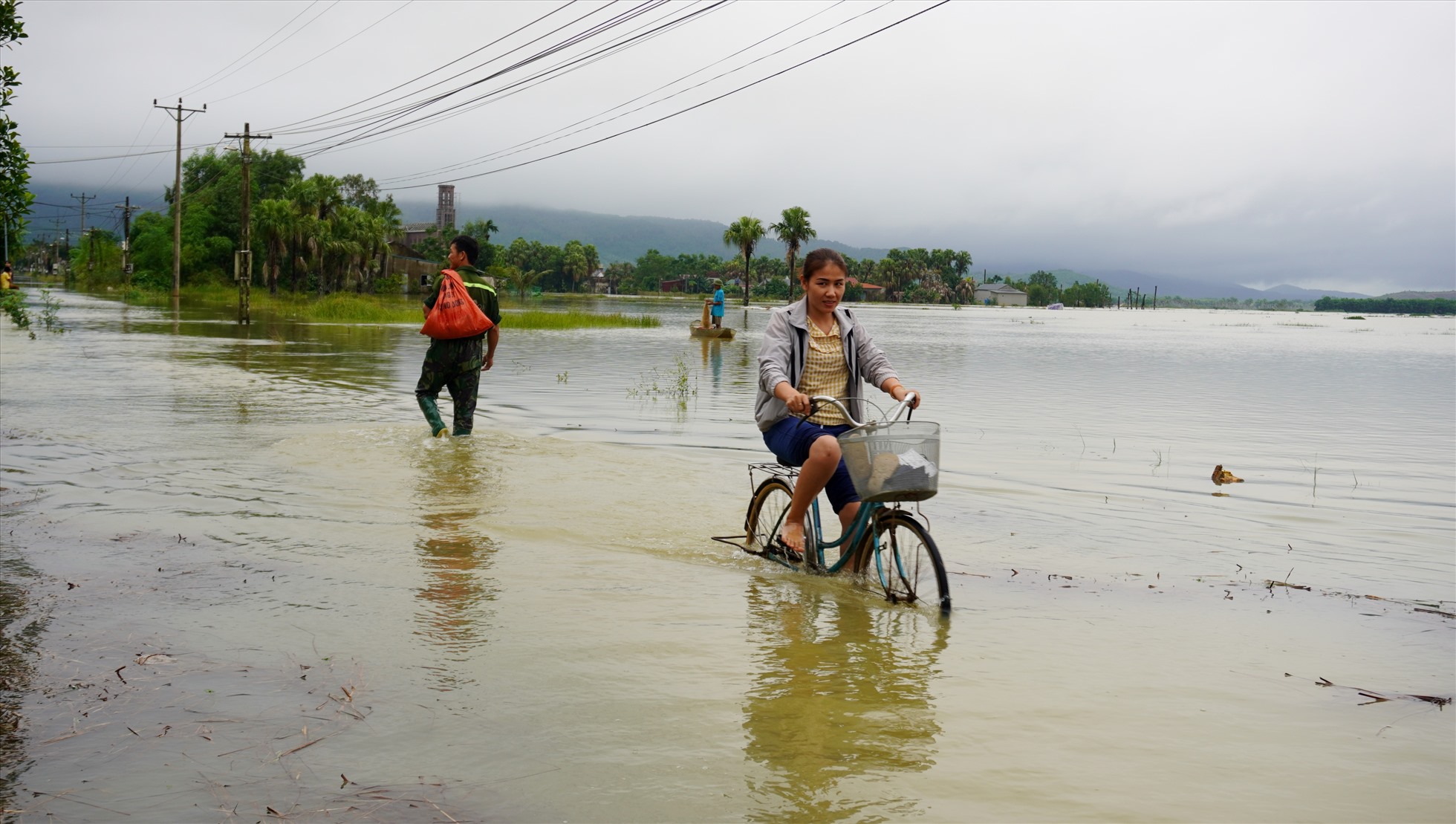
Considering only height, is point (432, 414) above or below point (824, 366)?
below

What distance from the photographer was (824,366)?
635 cm

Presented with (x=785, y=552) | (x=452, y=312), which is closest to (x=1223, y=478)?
(x=785, y=552)

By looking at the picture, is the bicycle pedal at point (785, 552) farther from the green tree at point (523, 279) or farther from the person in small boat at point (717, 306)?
the green tree at point (523, 279)

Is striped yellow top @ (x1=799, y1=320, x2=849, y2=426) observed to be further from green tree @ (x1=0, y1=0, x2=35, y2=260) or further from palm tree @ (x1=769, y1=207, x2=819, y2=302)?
palm tree @ (x1=769, y1=207, x2=819, y2=302)

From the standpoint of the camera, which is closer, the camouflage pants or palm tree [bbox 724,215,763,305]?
the camouflage pants

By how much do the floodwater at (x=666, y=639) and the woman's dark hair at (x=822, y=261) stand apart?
1845 mm

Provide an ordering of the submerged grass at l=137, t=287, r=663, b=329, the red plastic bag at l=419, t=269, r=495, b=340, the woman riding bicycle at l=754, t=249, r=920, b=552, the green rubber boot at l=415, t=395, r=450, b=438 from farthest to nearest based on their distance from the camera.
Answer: the submerged grass at l=137, t=287, r=663, b=329, the green rubber boot at l=415, t=395, r=450, b=438, the red plastic bag at l=419, t=269, r=495, b=340, the woman riding bicycle at l=754, t=249, r=920, b=552

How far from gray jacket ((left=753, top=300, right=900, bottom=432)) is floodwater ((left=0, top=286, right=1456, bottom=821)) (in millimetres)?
1092

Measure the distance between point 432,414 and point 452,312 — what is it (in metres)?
1.18

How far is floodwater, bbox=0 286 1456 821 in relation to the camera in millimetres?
3748

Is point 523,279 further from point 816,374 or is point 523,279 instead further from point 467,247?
point 816,374

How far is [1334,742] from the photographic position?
14.3 ft

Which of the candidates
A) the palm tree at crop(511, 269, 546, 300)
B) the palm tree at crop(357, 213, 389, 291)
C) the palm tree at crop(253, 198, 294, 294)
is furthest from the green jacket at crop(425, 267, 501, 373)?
the palm tree at crop(511, 269, 546, 300)

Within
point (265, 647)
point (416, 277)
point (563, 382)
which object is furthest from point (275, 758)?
point (416, 277)
